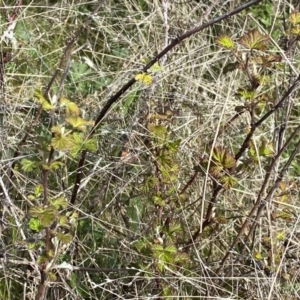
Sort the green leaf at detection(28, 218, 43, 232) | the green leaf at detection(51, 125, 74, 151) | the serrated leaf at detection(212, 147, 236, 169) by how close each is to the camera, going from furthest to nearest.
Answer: the serrated leaf at detection(212, 147, 236, 169) → the green leaf at detection(28, 218, 43, 232) → the green leaf at detection(51, 125, 74, 151)

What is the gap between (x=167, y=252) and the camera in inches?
45.8

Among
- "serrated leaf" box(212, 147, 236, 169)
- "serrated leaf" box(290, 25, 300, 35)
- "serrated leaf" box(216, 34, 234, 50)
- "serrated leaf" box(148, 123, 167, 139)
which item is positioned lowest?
"serrated leaf" box(212, 147, 236, 169)

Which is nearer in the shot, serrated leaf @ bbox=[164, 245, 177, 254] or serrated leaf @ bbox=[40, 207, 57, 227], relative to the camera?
serrated leaf @ bbox=[40, 207, 57, 227]

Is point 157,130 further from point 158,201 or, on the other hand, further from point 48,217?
point 48,217

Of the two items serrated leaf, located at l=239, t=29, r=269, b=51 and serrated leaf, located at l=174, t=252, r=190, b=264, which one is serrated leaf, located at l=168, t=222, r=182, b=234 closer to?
serrated leaf, located at l=174, t=252, r=190, b=264

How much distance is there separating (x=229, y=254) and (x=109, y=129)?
0.37m

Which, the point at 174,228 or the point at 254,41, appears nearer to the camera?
the point at 254,41

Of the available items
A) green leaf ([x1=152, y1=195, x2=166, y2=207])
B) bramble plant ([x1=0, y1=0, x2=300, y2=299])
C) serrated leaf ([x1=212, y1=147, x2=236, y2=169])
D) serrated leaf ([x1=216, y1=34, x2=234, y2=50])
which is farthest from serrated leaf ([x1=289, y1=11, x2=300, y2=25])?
green leaf ([x1=152, y1=195, x2=166, y2=207])

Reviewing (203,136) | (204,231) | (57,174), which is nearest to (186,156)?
(203,136)

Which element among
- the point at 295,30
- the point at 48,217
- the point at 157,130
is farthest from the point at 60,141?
the point at 295,30

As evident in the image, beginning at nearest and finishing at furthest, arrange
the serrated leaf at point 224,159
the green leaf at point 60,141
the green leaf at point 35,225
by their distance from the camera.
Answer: the green leaf at point 60,141 < the green leaf at point 35,225 < the serrated leaf at point 224,159

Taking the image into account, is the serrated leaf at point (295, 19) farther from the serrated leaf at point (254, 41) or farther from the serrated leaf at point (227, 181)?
the serrated leaf at point (227, 181)

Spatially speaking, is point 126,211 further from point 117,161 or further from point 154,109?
point 154,109

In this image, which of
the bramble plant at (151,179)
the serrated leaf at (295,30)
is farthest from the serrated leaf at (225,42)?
the serrated leaf at (295,30)
